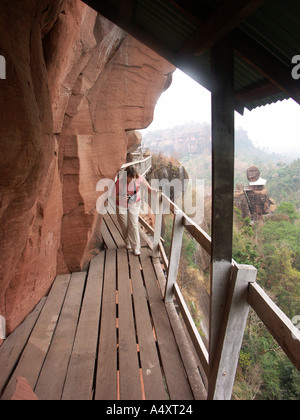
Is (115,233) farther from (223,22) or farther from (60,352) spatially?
(223,22)

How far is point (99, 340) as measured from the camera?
8.66 feet

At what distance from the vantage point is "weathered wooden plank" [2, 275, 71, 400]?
2164 mm

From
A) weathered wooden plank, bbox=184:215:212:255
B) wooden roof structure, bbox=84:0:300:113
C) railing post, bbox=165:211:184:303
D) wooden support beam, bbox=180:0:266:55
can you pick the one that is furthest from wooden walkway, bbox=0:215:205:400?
wooden support beam, bbox=180:0:266:55

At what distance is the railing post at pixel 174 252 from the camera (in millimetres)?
2830

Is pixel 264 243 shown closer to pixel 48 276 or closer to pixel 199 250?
pixel 199 250

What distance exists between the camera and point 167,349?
2.52 metres

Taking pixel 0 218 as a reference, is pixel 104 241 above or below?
below

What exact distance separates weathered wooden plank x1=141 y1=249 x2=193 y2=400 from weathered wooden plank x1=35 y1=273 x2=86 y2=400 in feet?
2.98

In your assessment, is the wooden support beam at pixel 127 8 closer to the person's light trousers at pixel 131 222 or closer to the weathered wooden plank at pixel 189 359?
the person's light trousers at pixel 131 222

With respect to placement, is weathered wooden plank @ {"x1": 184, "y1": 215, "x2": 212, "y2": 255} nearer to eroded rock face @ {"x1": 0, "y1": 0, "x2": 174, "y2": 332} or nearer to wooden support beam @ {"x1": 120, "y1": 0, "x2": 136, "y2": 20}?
eroded rock face @ {"x1": 0, "y1": 0, "x2": 174, "y2": 332}

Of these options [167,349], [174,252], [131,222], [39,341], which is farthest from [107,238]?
[167,349]

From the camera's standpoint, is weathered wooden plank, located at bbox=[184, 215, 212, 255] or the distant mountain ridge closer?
weathered wooden plank, located at bbox=[184, 215, 212, 255]
